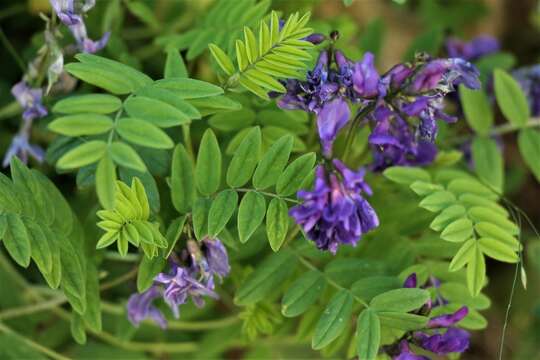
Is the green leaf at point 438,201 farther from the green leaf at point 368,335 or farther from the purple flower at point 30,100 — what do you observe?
the purple flower at point 30,100

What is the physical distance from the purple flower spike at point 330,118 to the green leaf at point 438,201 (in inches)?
11.9

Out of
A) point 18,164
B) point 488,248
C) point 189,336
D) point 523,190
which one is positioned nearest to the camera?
point 18,164

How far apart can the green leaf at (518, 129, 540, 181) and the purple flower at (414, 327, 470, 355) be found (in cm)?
69

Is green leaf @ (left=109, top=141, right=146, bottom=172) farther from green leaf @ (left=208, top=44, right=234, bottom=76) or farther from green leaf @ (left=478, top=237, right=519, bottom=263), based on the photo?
green leaf @ (left=478, top=237, right=519, bottom=263)

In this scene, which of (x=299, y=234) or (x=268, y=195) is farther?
(x=299, y=234)

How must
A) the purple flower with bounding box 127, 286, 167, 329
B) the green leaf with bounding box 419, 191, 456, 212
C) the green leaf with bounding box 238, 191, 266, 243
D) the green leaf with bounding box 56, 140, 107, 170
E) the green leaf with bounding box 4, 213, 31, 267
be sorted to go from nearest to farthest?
1. the green leaf with bounding box 56, 140, 107, 170
2. the green leaf with bounding box 4, 213, 31, 267
3. the green leaf with bounding box 238, 191, 266, 243
4. the green leaf with bounding box 419, 191, 456, 212
5. the purple flower with bounding box 127, 286, 167, 329

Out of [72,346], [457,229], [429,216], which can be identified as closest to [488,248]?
[457,229]

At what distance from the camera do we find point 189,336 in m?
2.50

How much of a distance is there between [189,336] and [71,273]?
2.90 ft

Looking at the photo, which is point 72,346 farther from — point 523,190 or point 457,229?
point 523,190

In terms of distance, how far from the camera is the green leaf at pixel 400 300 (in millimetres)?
1668

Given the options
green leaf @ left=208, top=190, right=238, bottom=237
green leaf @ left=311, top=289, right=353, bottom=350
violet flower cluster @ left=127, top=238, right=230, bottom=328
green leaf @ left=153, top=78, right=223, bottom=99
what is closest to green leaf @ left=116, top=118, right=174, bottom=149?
green leaf @ left=153, top=78, right=223, bottom=99

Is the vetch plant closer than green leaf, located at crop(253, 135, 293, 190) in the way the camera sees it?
Yes

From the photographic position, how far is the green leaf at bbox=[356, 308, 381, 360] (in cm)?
161
